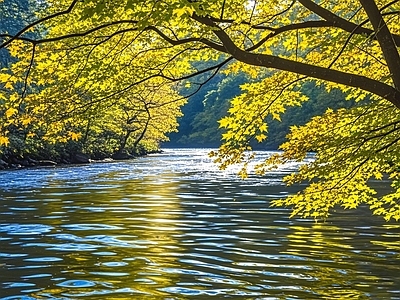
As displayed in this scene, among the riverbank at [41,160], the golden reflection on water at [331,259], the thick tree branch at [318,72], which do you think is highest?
the thick tree branch at [318,72]

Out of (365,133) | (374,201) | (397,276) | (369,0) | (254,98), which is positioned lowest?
(397,276)

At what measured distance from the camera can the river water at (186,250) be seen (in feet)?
25.9

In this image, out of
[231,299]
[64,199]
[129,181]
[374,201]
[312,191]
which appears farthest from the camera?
[129,181]

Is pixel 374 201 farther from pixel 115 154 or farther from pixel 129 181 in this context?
pixel 115 154

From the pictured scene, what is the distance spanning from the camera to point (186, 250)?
1066 centimetres

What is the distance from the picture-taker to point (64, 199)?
1919 centimetres

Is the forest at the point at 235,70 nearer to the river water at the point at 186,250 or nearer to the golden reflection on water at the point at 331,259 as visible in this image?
the golden reflection on water at the point at 331,259

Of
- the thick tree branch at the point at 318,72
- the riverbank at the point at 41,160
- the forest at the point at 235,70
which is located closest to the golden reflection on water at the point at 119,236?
the forest at the point at 235,70

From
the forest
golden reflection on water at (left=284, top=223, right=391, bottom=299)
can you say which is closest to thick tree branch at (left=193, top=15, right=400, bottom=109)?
Result: the forest

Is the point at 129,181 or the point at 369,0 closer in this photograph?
the point at 369,0

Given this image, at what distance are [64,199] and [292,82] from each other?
1246 cm

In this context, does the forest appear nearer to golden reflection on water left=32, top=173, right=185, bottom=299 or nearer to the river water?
the river water

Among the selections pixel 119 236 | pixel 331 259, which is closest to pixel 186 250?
pixel 119 236

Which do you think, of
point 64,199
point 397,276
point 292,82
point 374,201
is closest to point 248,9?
point 292,82
